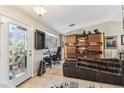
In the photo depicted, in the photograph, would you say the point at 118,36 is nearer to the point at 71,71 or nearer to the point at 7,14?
the point at 71,71

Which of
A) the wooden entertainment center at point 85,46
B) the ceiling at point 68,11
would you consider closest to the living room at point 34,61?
the ceiling at point 68,11

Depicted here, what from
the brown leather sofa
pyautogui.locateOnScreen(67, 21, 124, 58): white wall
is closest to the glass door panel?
the brown leather sofa

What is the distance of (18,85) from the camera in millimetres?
4047

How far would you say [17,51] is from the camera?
4.12m

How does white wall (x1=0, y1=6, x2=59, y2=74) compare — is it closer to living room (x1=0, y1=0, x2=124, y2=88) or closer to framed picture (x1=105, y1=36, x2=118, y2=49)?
living room (x1=0, y1=0, x2=124, y2=88)

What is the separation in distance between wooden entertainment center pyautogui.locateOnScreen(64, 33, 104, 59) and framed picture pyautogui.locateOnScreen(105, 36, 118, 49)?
1.13m

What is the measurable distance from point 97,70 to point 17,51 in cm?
255

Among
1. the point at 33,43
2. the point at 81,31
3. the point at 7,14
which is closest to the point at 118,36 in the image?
the point at 81,31

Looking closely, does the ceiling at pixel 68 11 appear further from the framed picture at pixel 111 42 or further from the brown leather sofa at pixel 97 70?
the framed picture at pixel 111 42

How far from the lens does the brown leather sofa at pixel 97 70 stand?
166 inches

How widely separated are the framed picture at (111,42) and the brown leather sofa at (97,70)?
548 centimetres

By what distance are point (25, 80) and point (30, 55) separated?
0.88m

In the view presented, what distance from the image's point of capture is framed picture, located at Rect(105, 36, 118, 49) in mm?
9533
